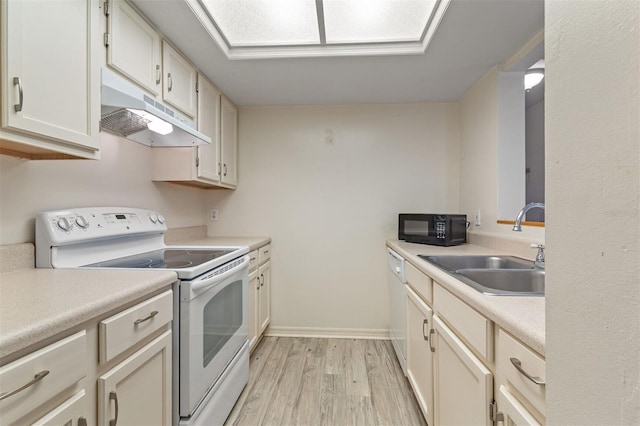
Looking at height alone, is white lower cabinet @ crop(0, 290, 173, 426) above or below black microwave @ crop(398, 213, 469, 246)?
below

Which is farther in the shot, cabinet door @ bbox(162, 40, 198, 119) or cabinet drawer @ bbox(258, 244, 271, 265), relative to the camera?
cabinet drawer @ bbox(258, 244, 271, 265)

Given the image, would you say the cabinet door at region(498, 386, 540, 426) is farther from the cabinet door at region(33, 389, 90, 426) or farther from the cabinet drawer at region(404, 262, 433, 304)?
the cabinet door at region(33, 389, 90, 426)

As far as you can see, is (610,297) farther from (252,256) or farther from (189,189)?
(189,189)

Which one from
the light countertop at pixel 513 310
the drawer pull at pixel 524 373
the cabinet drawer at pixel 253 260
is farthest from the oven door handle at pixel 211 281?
the drawer pull at pixel 524 373

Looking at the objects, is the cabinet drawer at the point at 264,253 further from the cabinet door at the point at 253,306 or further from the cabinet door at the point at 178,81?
the cabinet door at the point at 178,81

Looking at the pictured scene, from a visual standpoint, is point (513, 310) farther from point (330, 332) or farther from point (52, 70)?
point (330, 332)

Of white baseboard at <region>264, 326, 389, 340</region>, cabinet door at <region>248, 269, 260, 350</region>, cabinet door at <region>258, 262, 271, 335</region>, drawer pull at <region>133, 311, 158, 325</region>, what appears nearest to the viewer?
drawer pull at <region>133, 311, 158, 325</region>

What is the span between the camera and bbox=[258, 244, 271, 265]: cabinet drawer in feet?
7.89

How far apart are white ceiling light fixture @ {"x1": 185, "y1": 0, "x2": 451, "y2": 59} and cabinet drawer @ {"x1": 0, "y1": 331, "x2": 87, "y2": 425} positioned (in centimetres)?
150

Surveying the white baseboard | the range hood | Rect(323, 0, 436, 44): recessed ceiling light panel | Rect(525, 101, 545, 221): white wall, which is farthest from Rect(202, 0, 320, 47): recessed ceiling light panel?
Rect(525, 101, 545, 221): white wall

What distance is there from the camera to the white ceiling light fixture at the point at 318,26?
1479 mm

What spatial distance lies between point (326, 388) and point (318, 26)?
2.20 meters

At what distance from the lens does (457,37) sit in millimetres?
1636

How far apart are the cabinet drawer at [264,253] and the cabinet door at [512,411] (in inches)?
74.3
